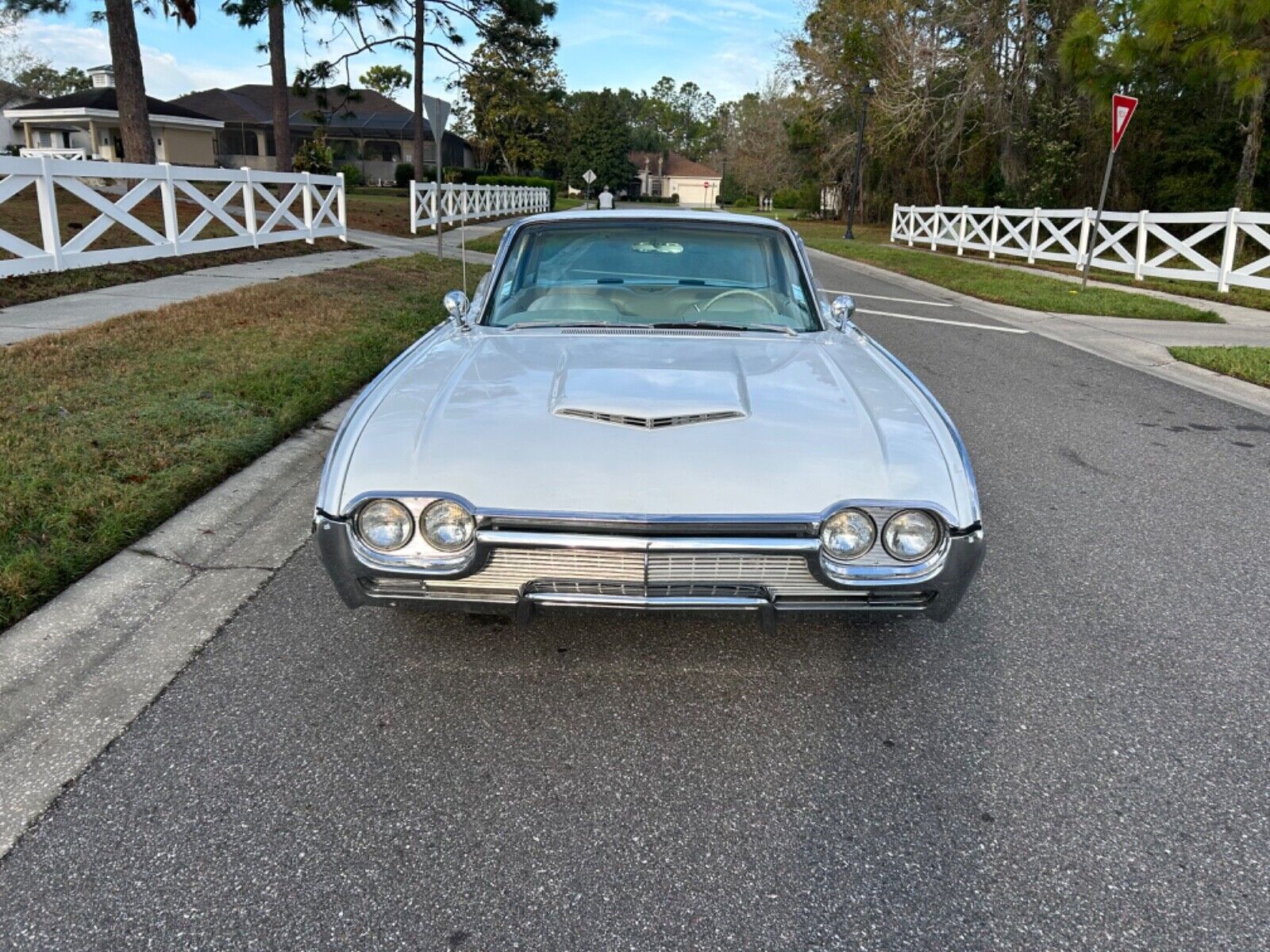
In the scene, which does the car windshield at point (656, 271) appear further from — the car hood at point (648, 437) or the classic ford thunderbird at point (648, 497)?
the classic ford thunderbird at point (648, 497)

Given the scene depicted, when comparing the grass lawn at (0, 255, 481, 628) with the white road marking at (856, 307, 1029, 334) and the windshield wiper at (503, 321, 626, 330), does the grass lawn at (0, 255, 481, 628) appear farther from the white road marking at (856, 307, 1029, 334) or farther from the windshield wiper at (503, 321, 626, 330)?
the white road marking at (856, 307, 1029, 334)

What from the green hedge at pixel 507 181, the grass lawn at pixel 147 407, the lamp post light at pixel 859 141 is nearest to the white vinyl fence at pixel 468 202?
the green hedge at pixel 507 181

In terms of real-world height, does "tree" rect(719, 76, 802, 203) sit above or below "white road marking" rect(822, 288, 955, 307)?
above

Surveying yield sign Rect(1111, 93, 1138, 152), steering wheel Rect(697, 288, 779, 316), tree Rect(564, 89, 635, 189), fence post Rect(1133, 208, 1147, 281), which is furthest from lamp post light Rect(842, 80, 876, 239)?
tree Rect(564, 89, 635, 189)

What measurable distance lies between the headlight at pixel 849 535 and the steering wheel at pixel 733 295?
154 centimetres

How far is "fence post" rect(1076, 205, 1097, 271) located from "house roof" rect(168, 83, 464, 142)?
3799 cm

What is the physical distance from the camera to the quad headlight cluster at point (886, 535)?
240 centimetres

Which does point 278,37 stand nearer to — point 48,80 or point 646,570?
point 646,570

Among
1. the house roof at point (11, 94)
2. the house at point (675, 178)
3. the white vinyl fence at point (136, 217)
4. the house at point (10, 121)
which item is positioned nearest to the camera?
the white vinyl fence at point (136, 217)

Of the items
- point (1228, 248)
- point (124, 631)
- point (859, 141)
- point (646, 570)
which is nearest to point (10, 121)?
point (859, 141)

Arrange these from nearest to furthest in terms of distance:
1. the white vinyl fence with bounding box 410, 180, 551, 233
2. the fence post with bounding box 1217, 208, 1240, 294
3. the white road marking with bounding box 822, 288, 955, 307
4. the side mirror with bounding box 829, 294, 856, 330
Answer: the side mirror with bounding box 829, 294, 856, 330, the white road marking with bounding box 822, 288, 955, 307, the fence post with bounding box 1217, 208, 1240, 294, the white vinyl fence with bounding box 410, 180, 551, 233

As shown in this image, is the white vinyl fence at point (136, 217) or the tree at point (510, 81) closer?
the white vinyl fence at point (136, 217)

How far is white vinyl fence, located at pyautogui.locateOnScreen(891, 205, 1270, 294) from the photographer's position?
1416 centimetres

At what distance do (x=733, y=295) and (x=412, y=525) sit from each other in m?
1.91
